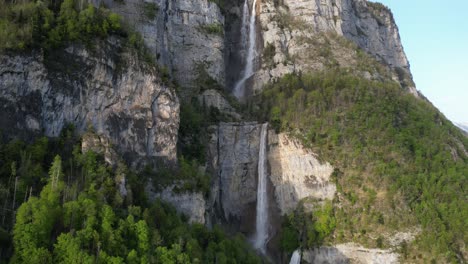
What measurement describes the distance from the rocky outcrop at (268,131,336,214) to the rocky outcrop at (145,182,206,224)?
1060 centimetres

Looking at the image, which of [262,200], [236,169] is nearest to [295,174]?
[262,200]

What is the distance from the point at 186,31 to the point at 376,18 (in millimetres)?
36206

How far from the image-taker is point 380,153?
4759 centimetres

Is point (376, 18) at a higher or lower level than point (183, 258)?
higher

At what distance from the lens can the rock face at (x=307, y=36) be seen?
5991 centimetres

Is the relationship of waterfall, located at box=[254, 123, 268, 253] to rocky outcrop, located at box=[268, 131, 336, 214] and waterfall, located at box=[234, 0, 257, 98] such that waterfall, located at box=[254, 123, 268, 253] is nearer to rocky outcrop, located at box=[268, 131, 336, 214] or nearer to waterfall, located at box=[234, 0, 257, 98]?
rocky outcrop, located at box=[268, 131, 336, 214]

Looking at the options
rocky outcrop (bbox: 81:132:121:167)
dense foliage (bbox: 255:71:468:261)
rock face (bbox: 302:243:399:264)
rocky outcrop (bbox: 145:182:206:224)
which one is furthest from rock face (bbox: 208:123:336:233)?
rocky outcrop (bbox: 81:132:121:167)

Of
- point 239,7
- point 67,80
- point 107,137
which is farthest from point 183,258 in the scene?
point 239,7

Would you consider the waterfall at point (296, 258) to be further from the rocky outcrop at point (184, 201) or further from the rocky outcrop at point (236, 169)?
the rocky outcrop at point (184, 201)

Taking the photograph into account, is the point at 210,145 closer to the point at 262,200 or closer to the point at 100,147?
the point at 262,200

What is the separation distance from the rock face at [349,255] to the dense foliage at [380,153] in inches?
32.7

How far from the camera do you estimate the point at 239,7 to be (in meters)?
67.8

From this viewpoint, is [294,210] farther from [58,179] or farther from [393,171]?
[58,179]

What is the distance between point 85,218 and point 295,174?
23.3m
